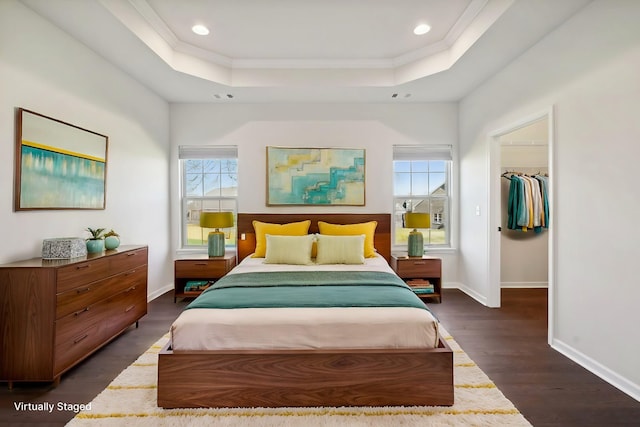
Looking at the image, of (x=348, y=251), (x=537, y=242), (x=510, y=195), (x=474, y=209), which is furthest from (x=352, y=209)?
(x=537, y=242)

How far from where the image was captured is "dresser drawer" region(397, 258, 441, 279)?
385 centimetres

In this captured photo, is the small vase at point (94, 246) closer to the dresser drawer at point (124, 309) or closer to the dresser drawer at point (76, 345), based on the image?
the dresser drawer at point (124, 309)

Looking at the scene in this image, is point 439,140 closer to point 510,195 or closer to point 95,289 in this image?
point 510,195

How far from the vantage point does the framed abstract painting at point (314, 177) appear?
4.29 meters

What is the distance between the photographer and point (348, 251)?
339 cm

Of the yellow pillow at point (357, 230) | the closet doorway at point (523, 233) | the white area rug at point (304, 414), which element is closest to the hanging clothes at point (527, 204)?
the closet doorway at point (523, 233)

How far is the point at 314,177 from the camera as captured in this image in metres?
4.30

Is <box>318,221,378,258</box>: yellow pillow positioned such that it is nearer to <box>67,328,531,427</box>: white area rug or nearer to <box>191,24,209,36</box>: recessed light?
<box>67,328,531,427</box>: white area rug

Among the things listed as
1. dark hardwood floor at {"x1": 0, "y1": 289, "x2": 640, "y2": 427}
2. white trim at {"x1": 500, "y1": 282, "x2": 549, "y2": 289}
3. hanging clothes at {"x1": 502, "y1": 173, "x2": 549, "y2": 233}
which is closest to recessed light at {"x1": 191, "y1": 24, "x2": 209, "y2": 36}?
dark hardwood floor at {"x1": 0, "y1": 289, "x2": 640, "y2": 427}

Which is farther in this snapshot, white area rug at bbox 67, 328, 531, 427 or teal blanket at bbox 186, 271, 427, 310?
teal blanket at bbox 186, 271, 427, 310

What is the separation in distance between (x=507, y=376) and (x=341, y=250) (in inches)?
70.5

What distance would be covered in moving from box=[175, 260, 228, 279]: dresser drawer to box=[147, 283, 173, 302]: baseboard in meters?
0.51

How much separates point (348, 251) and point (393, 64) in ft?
7.37

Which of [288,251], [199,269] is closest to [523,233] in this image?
[288,251]
